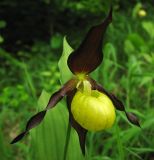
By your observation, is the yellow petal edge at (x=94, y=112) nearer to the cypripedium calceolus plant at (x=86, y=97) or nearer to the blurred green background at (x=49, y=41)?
the cypripedium calceolus plant at (x=86, y=97)

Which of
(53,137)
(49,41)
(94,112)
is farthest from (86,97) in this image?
(49,41)

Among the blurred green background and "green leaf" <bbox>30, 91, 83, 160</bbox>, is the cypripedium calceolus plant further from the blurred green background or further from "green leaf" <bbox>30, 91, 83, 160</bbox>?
the blurred green background

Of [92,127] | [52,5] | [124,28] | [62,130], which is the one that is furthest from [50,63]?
[92,127]

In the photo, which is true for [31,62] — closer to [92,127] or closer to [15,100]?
[15,100]

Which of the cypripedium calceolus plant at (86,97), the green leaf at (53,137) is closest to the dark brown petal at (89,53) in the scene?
the cypripedium calceolus plant at (86,97)

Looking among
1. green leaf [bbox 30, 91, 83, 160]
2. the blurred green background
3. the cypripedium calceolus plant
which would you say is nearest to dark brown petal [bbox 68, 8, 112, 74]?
the cypripedium calceolus plant

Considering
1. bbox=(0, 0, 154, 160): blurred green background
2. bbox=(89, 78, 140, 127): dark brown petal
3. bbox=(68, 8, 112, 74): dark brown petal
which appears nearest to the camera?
bbox=(68, 8, 112, 74): dark brown petal

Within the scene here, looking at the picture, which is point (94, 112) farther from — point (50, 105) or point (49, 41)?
point (49, 41)
